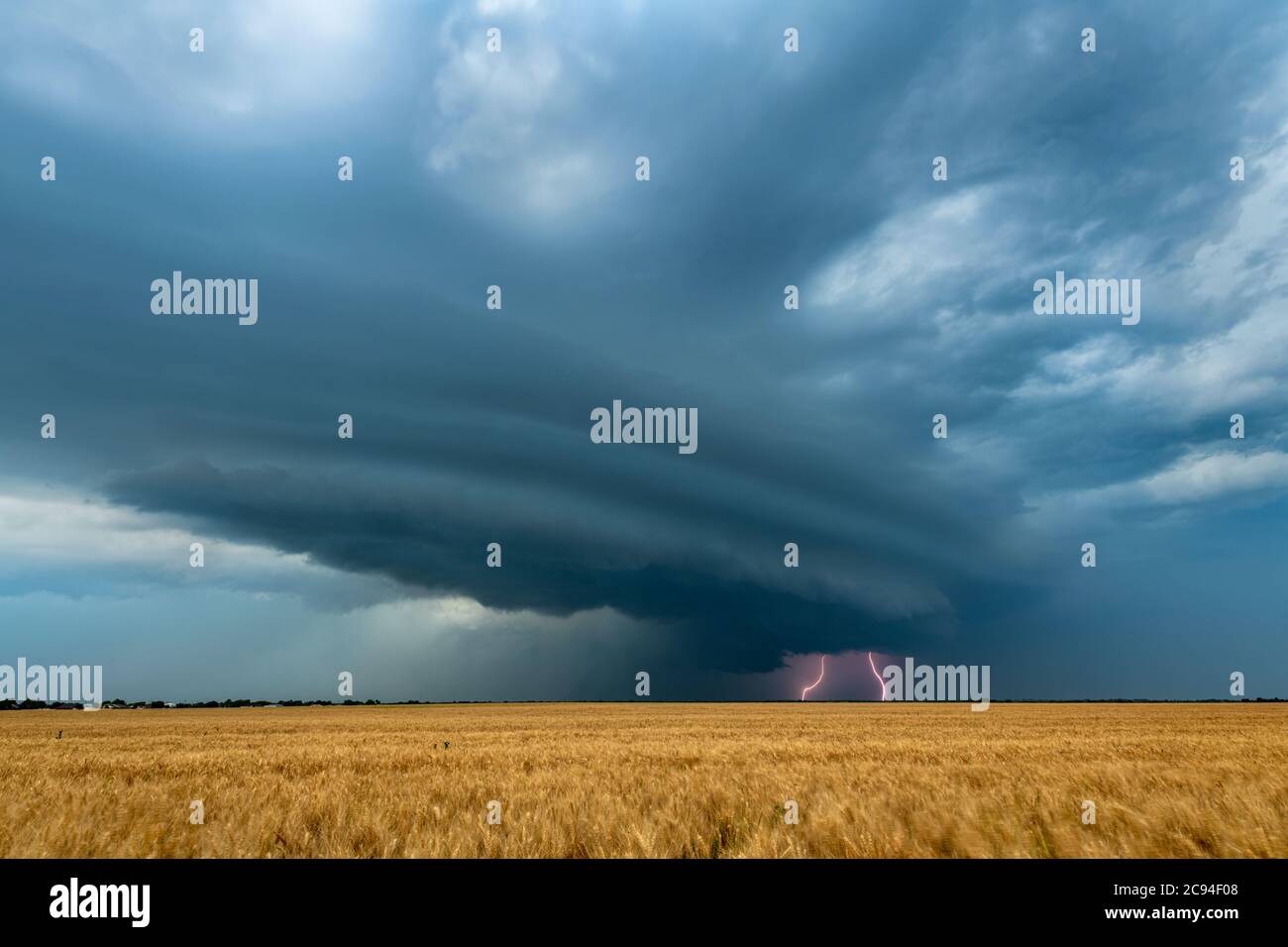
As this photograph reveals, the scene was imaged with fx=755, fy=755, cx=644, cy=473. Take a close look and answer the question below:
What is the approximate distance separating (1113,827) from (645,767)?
833 cm

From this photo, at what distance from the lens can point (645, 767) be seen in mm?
14289

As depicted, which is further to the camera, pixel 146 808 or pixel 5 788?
pixel 5 788

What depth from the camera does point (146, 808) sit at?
9.40 meters

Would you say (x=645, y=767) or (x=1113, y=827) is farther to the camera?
(x=645, y=767)
